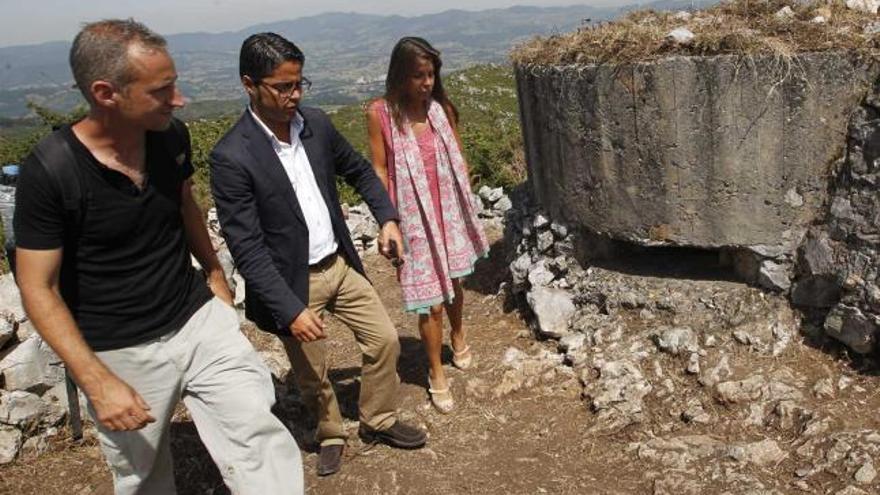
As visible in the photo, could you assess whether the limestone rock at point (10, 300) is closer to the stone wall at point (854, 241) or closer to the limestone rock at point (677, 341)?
the limestone rock at point (677, 341)

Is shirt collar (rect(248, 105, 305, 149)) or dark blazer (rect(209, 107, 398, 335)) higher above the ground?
shirt collar (rect(248, 105, 305, 149))

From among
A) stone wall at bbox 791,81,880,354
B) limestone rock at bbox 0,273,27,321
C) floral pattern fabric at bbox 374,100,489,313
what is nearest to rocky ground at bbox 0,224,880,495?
stone wall at bbox 791,81,880,354

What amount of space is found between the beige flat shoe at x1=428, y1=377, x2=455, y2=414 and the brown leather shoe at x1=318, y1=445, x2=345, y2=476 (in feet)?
2.24

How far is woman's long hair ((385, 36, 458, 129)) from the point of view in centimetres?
370

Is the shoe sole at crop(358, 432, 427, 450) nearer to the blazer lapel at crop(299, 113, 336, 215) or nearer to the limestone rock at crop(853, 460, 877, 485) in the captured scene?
the blazer lapel at crop(299, 113, 336, 215)

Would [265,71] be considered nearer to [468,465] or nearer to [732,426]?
[468,465]

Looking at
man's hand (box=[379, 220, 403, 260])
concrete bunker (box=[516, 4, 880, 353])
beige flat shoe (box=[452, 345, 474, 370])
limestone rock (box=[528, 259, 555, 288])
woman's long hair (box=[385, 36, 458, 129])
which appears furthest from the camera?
limestone rock (box=[528, 259, 555, 288])

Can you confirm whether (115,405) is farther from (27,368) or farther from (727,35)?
(727,35)

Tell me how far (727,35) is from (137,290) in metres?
3.18

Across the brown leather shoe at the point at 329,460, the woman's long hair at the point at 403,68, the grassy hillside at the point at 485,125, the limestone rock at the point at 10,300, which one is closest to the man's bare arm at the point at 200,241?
the brown leather shoe at the point at 329,460

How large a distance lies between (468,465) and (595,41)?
100.0 inches

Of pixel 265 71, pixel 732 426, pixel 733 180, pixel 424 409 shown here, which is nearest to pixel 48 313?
pixel 265 71

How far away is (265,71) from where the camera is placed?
2.86m

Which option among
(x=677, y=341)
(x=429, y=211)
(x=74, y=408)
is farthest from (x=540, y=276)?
(x=74, y=408)
